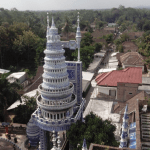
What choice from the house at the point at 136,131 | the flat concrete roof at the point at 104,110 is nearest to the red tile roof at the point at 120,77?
the flat concrete roof at the point at 104,110

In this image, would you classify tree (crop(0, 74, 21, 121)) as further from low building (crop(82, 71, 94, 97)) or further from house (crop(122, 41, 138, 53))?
Answer: house (crop(122, 41, 138, 53))

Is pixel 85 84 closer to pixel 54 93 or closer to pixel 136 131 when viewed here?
pixel 54 93

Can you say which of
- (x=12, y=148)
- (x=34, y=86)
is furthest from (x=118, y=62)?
(x=12, y=148)

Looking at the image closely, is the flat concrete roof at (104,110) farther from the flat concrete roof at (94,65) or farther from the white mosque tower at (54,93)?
the flat concrete roof at (94,65)

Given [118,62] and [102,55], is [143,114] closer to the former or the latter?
[118,62]

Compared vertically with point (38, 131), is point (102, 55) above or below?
above
